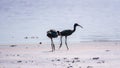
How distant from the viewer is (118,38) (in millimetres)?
26594

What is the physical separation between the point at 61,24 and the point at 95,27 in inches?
100

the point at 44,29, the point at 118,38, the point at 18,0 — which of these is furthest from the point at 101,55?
the point at 18,0

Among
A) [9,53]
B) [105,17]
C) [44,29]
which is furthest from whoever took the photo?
[105,17]

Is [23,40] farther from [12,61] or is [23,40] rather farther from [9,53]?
[12,61]

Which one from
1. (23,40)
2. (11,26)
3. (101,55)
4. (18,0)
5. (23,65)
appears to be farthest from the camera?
(18,0)

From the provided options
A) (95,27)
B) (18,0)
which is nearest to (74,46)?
(95,27)

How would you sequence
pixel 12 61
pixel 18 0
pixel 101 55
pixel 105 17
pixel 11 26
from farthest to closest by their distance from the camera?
pixel 18 0 → pixel 105 17 → pixel 11 26 → pixel 101 55 → pixel 12 61

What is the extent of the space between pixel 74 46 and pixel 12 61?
21.7 ft

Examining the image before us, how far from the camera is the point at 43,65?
1562cm

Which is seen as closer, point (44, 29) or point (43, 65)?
point (43, 65)

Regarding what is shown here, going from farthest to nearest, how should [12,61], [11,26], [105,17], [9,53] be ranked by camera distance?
[105,17], [11,26], [9,53], [12,61]

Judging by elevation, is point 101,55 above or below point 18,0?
below

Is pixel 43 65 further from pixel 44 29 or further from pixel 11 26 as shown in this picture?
pixel 11 26

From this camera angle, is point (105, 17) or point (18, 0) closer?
point (105, 17)
